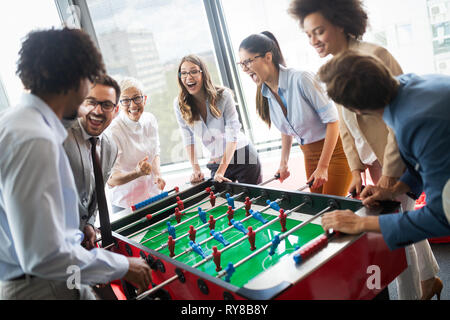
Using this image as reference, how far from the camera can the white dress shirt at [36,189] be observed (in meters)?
1.07

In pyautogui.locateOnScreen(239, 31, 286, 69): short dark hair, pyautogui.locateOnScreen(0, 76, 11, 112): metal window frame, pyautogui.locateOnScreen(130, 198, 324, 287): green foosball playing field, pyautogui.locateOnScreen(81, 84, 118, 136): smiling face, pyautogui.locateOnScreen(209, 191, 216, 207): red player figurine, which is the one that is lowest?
pyautogui.locateOnScreen(130, 198, 324, 287): green foosball playing field

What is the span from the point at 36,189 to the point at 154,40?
394cm

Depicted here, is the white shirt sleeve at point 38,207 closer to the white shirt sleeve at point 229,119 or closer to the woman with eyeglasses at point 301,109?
the woman with eyeglasses at point 301,109

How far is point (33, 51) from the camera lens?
1239 millimetres

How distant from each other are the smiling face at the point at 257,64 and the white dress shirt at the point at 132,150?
1046 millimetres

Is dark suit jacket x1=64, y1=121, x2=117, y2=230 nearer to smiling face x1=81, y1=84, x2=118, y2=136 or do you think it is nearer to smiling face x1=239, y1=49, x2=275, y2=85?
smiling face x1=81, y1=84, x2=118, y2=136

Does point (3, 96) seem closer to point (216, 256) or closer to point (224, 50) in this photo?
point (224, 50)

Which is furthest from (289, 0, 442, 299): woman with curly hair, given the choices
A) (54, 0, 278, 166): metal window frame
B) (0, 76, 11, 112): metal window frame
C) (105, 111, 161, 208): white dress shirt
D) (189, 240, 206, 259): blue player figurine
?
(0, 76, 11, 112): metal window frame

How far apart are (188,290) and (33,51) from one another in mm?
1067

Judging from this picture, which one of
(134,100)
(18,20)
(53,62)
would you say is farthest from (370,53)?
(18,20)

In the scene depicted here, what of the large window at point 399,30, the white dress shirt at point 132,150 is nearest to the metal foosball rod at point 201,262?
the white dress shirt at point 132,150

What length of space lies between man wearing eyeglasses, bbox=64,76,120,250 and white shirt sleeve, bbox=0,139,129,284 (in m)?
0.77

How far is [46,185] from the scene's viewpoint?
1.08m

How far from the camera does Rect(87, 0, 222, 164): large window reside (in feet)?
14.4
